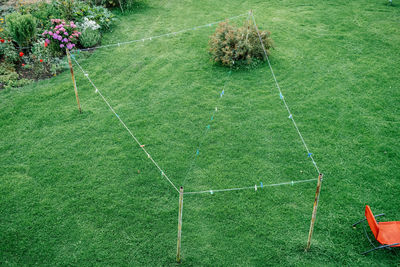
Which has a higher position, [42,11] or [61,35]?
[42,11]

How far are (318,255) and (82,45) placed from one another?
33.5ft

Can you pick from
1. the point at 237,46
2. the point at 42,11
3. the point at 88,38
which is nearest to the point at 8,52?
the point at 42,11

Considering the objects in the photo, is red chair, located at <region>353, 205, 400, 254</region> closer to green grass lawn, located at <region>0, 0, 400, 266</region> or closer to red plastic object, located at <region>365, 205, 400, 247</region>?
→ red plastic object, located at <region>365, 205, 400, 247</region>

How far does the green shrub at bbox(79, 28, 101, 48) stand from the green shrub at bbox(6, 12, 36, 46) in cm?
155

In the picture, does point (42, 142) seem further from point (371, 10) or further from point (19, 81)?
point (371, 10)

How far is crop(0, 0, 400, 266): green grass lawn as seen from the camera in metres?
5.78

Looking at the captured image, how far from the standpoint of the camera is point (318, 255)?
5633 millimetres

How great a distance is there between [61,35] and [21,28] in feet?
3.99

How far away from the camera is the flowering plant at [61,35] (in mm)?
10422

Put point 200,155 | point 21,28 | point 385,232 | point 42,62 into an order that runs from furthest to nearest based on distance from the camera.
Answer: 1. point 42,62
2. point 21,28
3. point 200,155
4. point 385,232

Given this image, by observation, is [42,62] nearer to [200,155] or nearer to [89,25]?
[89,25]

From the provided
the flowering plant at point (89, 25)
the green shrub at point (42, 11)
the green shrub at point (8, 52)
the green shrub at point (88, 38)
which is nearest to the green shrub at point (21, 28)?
the green shrub at point (8, 52)

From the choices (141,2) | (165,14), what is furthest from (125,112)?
(141,2)

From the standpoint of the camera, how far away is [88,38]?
37.2 feet
